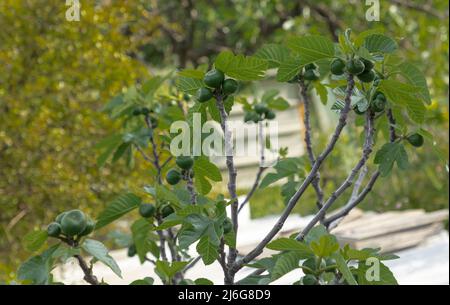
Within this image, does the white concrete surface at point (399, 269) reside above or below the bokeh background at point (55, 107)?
below

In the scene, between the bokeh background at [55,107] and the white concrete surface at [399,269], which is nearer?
the white concrete surface at [399,269]

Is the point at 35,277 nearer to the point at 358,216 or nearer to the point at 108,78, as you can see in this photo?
the point at 108,78

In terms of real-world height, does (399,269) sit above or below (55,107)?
below

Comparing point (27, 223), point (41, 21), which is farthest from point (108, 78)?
point (27, 223)

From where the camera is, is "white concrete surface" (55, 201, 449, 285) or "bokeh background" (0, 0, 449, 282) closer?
"white concrete surface" (55, 201, 449, 285)

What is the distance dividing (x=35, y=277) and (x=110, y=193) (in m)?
2.21

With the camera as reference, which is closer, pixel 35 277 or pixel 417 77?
pixel 35 277

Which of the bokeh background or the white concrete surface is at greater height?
the bokeh background

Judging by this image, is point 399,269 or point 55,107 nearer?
point 399,269

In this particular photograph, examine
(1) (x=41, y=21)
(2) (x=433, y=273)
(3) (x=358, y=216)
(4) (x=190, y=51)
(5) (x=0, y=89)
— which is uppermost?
(4) (x=190, y=51)

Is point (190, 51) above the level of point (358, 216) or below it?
above

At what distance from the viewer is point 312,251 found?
0.67m
